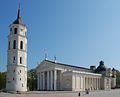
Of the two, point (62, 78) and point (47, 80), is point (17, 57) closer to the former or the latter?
point (47, 80)

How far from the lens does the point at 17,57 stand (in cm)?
6744

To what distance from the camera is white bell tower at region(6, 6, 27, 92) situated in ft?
217

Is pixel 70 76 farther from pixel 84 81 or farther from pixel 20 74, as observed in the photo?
pixel 20 74

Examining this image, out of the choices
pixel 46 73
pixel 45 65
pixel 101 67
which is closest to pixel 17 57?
pixel 45 65

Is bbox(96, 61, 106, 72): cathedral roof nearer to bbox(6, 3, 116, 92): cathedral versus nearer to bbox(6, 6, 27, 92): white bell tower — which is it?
bbox(6, 3, 116, 92): cathedral

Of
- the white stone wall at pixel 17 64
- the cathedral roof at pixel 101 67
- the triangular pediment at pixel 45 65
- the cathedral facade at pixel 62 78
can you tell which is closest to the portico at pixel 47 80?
the cathedral facade at pixel 62 78

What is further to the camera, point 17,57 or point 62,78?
point 62,78

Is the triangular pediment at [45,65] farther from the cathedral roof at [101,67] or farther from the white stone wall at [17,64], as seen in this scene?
the cathedral roof at [101,67]

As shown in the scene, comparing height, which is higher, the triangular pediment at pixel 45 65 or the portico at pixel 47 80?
the triangular pediment at pixel 45 65

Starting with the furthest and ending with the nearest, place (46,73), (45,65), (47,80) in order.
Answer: (46,73), (45,65), (47,80)

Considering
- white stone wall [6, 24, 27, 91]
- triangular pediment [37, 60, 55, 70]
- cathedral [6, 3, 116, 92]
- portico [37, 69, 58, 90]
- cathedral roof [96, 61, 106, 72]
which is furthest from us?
cathedral roof [96, 61, 106, 72]

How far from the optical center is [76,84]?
298 ft

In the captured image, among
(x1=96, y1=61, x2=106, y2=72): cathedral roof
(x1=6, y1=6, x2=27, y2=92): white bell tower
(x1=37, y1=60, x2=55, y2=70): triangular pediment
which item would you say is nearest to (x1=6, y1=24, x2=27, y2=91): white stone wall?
(x1=6, y1=6, x2=27, y2=92): white bell tower

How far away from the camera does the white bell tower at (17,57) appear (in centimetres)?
6619
